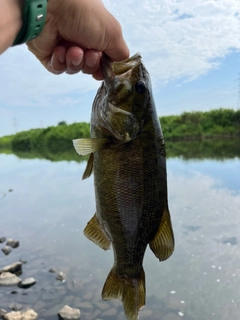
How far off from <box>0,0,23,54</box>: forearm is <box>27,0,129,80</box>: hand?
0.40 m

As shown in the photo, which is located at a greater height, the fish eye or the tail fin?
the fish eye

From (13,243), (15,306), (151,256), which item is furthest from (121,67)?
(13,243)

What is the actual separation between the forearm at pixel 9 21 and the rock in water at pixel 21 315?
5.72m

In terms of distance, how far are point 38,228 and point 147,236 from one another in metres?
10.1

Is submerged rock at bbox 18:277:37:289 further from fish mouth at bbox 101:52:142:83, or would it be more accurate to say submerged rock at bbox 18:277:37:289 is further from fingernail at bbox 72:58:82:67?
fish mouth at bbox 101:52:142:83

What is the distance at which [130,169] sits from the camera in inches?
74.4

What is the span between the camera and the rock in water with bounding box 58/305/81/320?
6.41m

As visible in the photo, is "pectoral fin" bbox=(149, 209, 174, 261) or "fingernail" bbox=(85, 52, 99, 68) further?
"fingernail" bbox=(85, 52, 99, 68)

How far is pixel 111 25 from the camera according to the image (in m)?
2.14

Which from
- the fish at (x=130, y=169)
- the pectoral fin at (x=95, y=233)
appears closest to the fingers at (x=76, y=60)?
the fish at (x=130, y=169)

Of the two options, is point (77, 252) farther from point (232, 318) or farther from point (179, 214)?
point (232, 318)

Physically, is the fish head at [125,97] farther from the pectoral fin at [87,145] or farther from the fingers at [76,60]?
the fingers at [76,60]

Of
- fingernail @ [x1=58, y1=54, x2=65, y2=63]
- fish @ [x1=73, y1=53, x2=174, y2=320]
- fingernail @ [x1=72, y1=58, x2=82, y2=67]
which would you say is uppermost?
fingernail @ [x1=58, y1=54, x2=65, y2=63]

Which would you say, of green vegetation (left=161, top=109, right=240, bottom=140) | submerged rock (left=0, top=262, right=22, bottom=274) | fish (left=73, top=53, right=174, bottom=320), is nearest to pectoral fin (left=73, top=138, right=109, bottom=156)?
fish (left=73, top=53, right=174, bottom=320)
